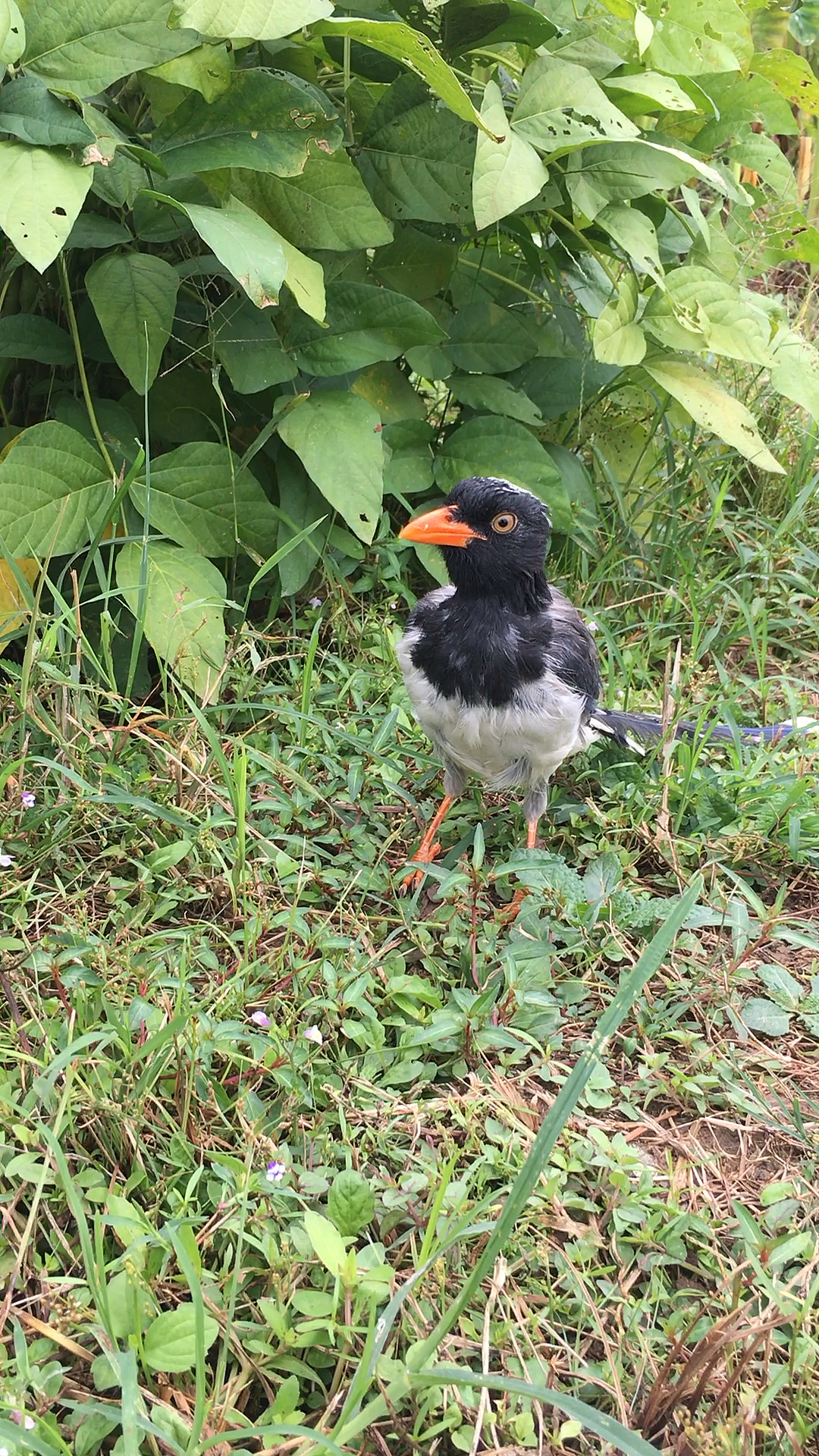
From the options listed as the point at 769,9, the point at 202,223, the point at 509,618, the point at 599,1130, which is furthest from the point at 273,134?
the point at 599,1130

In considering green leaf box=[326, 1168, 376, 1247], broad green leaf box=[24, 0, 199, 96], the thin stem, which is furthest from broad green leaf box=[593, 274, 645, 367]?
green leaf box=[326, 1168, 376, 1247]

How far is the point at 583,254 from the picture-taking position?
440cm

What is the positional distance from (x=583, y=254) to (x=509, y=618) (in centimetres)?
204

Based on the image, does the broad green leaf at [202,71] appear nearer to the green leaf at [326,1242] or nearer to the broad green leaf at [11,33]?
the broad green leaf at [11,33]

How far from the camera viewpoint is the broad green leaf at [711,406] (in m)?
3.99

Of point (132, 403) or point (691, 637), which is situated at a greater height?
point (132, 403)

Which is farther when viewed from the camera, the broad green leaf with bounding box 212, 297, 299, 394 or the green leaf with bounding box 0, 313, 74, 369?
the broad green leaf with bounding box 212, 297, 299, 394

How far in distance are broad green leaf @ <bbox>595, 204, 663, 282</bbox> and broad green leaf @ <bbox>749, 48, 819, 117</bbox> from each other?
37.2 inches

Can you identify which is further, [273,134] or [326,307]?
[326,307]

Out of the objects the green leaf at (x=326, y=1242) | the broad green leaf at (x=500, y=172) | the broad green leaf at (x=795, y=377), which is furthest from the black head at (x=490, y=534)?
the green leaf at (x=326, y=1242)

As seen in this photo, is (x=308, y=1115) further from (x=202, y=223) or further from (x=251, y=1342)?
(x=202, y=223)

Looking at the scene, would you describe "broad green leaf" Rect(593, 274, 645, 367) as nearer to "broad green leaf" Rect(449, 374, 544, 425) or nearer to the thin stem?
"broad green leaf" Rect(449, 374, 544, 425)

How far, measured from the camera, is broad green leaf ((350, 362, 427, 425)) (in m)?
4.20

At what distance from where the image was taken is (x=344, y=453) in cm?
361
